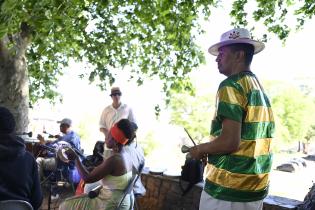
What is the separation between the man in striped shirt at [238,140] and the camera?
6.56ft

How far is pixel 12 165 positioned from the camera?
253cm

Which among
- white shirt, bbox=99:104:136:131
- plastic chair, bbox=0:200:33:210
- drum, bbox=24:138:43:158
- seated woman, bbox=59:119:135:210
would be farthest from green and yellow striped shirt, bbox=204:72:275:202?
drum, bbox=24:138:43:158

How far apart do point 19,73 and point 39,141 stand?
1146 millimetres

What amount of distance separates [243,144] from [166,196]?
10.5ft

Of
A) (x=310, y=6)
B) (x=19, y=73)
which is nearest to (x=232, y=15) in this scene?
(x=310, y=6)

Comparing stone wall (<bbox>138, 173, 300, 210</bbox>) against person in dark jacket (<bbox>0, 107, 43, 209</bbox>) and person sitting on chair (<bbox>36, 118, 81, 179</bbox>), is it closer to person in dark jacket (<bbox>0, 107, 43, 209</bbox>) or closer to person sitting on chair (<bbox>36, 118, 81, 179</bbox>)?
person sitting on chair (<bbox>36, 118, 81, 179</bbox>)

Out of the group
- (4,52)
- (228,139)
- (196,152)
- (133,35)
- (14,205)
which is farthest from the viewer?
(133,35)

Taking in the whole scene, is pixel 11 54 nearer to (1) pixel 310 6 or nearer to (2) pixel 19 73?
(2) pixel 19 73

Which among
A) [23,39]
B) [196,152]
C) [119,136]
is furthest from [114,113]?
[196,152]

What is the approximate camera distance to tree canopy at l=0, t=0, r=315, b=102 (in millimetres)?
5742

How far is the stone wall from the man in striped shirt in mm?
2081

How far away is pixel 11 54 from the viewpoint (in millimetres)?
5941

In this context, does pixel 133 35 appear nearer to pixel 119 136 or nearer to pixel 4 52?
pixel 4 52

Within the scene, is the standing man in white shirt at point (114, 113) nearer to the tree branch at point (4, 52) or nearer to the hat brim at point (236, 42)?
the tree branch at point (4, 52)
